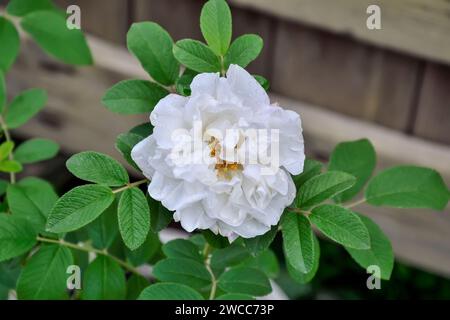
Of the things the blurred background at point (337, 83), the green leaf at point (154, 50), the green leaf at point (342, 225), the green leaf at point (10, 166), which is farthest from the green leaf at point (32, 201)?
the blurred background at point (337, 83)

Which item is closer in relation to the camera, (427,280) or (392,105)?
(392,105)

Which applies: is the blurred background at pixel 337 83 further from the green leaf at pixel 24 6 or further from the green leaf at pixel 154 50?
the green leaf at pixel 154 50

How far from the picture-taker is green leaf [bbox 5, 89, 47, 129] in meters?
1.04

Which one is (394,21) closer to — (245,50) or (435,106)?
(435,106)

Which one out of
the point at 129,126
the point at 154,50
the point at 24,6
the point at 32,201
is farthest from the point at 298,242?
the point at 129,126

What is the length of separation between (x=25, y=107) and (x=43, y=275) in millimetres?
263

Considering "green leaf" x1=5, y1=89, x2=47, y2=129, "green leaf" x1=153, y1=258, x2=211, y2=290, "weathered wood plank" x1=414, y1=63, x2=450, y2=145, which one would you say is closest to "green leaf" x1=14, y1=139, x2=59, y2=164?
"green leaf" x1=5, y1=89, x2=47, y2=129

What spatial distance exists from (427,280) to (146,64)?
104 centimetres

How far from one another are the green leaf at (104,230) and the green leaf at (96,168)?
0.73 ft

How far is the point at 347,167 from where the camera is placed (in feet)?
3.18

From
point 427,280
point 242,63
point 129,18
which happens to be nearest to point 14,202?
point 242,63

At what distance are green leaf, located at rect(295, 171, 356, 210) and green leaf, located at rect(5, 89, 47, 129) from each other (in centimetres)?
42

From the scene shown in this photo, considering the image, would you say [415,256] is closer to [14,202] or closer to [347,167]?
[347,167]

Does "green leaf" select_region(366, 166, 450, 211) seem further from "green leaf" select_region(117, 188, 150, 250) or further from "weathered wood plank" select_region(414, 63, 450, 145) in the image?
"weathered wood plank" select_region(414, 63, 450, 145)
